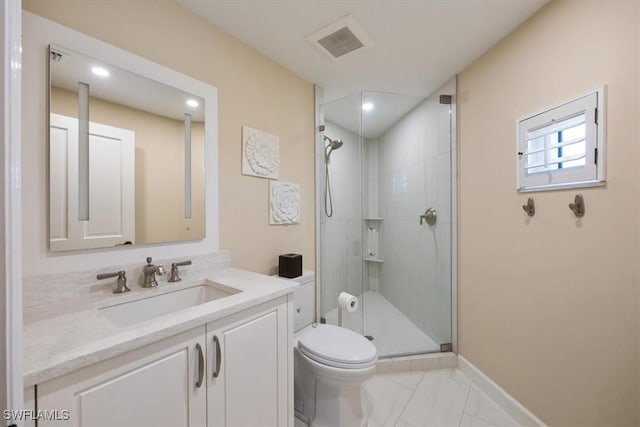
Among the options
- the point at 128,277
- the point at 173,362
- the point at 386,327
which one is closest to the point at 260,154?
the point at 128,277

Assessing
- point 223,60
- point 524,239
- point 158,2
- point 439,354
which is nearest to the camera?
point 158,2

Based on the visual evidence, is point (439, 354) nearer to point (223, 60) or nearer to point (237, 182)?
point (237, 182)

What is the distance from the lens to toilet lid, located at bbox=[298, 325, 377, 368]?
1.33 meters

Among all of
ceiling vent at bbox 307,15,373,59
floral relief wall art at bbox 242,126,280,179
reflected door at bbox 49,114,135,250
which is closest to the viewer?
reflected door at bbox 49,114,135,250

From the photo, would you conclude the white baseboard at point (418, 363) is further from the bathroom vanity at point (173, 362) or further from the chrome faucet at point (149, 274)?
the chrome faucet at point (149, 274)

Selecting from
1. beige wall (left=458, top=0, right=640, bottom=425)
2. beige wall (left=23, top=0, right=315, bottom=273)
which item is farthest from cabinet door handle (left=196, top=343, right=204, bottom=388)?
beige wall (left=458, top=0, right=640, bottom=425)

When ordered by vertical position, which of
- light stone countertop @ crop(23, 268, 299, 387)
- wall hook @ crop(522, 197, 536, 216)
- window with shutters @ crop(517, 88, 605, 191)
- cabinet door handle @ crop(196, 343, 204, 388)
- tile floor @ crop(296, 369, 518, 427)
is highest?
window with shutters @ crop(517, 88, 605, 191)

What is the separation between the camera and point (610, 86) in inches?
42.6

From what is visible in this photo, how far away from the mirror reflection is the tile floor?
4.68 ft

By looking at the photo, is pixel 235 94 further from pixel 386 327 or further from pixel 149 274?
pixel 386 327

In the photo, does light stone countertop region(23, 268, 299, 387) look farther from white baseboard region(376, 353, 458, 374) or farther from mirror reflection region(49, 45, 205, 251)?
white baseboard region(376, 353, 458, 374)

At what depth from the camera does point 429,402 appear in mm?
1633

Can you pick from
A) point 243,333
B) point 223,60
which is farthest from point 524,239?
point 223,60

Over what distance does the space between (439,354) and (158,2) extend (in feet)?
9.72
